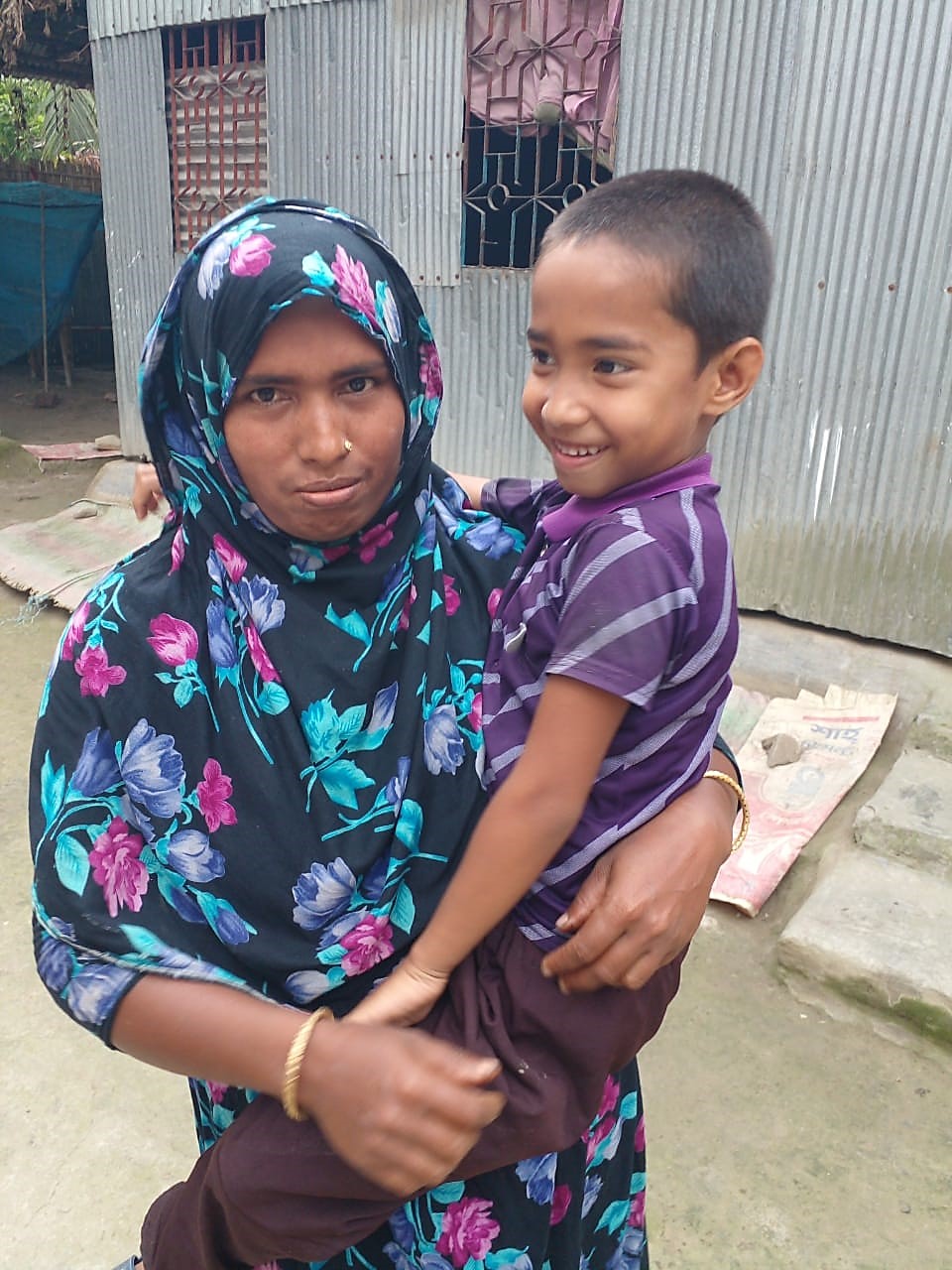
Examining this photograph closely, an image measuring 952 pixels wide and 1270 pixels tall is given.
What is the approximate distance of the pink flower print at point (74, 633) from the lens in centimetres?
122

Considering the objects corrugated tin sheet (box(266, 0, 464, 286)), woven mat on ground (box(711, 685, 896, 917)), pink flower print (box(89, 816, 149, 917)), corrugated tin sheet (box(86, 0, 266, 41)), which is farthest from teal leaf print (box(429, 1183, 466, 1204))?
corrugated tin sheet (box(86, 0, 266, 41))

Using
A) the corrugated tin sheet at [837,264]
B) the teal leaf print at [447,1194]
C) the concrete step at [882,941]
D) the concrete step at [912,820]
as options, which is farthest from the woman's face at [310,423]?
the corrugated tin sheet at [837,264]

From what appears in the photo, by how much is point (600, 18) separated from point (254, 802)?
438 centimetres

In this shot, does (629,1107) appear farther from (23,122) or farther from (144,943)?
(23,122)

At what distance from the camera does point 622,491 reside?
49.2 inches

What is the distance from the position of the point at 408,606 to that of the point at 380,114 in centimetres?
476

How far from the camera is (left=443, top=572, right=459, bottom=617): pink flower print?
4.58ft

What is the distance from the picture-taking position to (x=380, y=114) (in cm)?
523

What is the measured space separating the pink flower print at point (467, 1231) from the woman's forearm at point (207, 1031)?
418 mm

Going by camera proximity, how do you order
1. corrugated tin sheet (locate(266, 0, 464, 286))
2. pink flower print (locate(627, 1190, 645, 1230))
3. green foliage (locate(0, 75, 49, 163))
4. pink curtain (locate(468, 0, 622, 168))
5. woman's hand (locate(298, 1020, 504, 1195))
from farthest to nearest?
green foliage (locate(0, 75, 49, 163)) → corrugated tin sheet (locate(266, 0, 464, 286)) → pink curtain (locate(468, 0, 622, 168)) → pink flower print (locate(627, 1190, 645, 1230)) → woman's hand (locate(298, 1020, 504, 1195))

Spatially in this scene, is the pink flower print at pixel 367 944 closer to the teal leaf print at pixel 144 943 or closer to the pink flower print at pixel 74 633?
the teal leaf print at pixel 144 943

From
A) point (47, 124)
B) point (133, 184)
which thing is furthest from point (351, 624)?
point (47, 124)

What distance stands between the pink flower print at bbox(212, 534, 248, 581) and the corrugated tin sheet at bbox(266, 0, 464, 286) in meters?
4.26

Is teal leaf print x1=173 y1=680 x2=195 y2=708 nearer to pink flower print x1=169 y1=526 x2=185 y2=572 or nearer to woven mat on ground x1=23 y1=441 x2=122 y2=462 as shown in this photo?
pink flower print x1=169 y1=526 x2=185 y2=572
